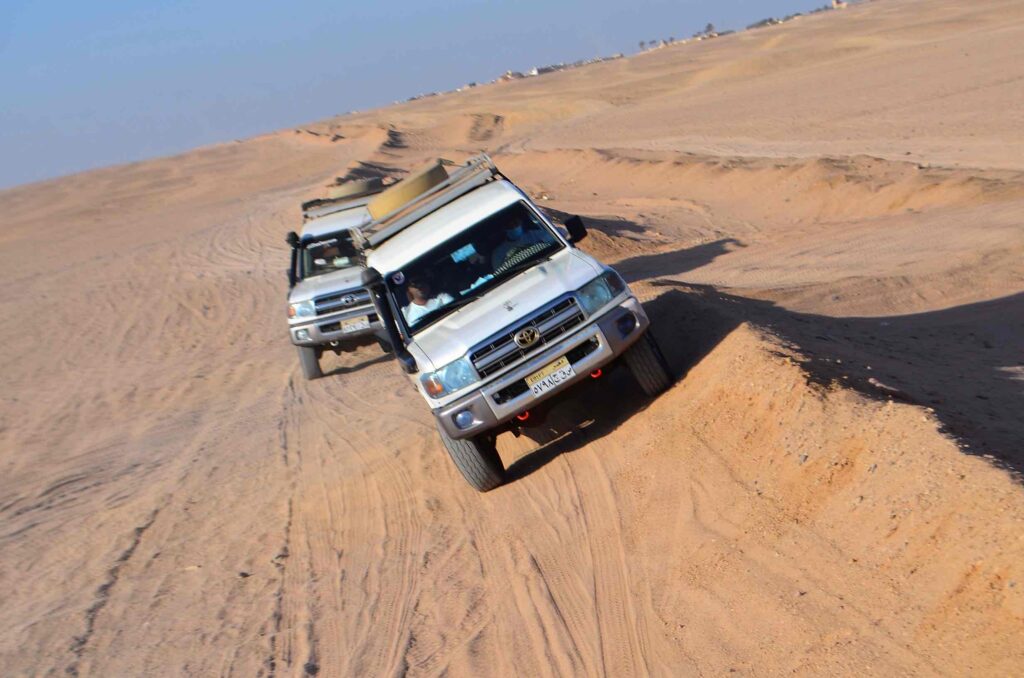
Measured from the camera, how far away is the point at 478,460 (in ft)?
26.3

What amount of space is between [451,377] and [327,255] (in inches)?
289

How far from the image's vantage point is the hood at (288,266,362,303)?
1399 cm

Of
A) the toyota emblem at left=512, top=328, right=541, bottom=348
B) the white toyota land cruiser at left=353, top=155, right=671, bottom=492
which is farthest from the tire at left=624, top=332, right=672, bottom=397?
the toyota emblem at left=512, top=328, right=541, bottom=348

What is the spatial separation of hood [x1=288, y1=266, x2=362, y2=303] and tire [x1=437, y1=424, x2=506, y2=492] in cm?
613

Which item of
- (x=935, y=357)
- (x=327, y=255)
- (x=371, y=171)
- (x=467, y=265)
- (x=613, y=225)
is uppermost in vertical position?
(x=467, y=265)

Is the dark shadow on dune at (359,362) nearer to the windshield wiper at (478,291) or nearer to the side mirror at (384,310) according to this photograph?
the side mirror at (384,310)

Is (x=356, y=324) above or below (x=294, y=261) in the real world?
below

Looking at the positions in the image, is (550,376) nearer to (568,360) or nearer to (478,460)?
(568,360)

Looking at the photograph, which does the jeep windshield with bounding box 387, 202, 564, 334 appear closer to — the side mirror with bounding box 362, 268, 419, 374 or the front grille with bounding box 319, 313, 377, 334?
the side mirror with bounding box 362, 268, 419, 374

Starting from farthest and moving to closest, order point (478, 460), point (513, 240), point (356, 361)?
point (356, 361)
point (513, 240)
point (478, 460)

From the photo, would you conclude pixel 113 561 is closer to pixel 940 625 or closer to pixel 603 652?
pixel 603 652

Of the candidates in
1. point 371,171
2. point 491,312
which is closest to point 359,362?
point 491,312

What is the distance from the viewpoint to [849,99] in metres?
33.1

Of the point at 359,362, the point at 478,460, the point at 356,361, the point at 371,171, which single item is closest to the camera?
the point at 478,460
